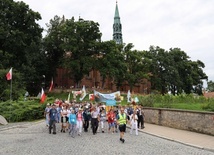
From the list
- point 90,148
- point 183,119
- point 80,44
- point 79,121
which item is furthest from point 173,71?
point 90,148

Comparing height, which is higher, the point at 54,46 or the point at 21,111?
the point at 54,46

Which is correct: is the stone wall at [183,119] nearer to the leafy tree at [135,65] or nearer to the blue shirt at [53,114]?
the blue shirt at [53,114]

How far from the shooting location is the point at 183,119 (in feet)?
72.0

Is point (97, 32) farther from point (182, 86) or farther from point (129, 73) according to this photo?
point (182, 86)

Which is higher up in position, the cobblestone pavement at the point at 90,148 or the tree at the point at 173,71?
the tree at the point at 173,71

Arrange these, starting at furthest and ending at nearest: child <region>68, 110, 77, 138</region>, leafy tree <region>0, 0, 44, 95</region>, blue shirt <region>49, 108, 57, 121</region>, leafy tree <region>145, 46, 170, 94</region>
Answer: leafy tree <region>145, 46, 170, 94</region>
leafy tree <region>0, 0, 44, 95</region>
blue shirt <region>49, 108, 57, 121</region>
child <region>68, 110, 77, 138</region>

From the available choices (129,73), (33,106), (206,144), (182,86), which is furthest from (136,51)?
(206,144)

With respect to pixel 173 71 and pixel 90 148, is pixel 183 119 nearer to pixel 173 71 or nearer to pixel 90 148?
pixel 90 148

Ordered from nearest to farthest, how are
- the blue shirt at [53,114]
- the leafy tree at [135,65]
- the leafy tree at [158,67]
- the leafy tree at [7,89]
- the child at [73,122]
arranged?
the child at [73,122], the blue shirt at [53,114], the leafy tree at [7,89], the leafy tree at [135,65], the leafy tree at [158,67]

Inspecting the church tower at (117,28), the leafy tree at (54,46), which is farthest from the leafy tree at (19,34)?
the church tower at (117,28)

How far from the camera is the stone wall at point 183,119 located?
19234mm

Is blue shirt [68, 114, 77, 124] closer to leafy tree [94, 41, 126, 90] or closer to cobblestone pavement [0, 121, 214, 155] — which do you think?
cobblestone pavement [0, 121, 214, 155]

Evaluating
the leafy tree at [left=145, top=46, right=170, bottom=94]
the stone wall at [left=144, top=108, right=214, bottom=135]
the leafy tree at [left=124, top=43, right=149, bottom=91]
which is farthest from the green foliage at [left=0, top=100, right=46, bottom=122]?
the leafy tree at [left=145, top=46, right=170, bottom=94]

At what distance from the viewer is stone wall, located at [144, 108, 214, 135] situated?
19234 mm
